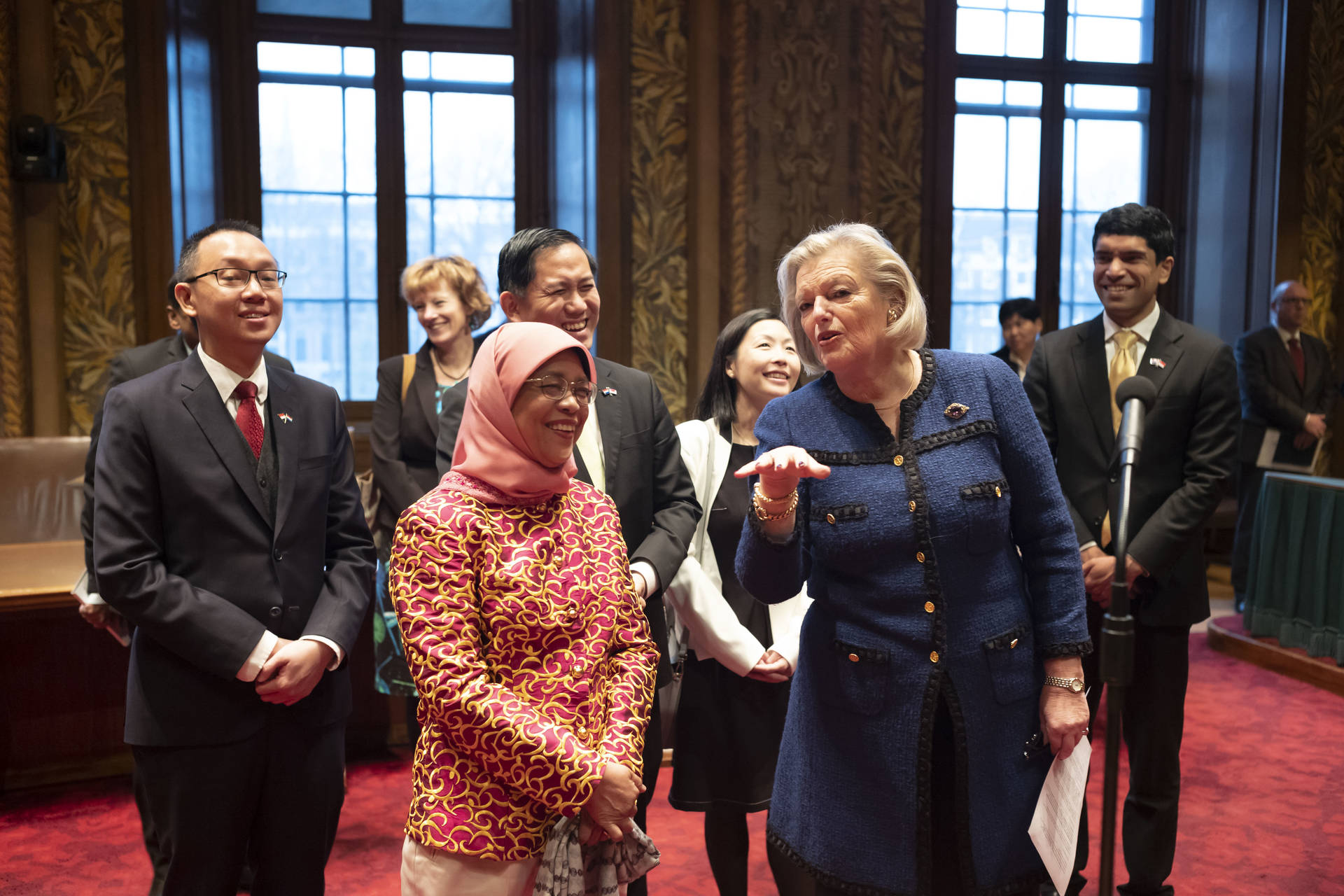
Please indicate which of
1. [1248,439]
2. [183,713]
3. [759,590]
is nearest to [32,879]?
Answer: [183,713]

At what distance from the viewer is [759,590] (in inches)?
71.4

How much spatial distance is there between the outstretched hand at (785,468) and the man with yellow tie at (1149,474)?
125 centimetres

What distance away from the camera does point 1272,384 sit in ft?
20.7

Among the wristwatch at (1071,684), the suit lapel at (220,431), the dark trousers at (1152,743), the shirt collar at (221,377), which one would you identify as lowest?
the dark trousers at (1152,743)

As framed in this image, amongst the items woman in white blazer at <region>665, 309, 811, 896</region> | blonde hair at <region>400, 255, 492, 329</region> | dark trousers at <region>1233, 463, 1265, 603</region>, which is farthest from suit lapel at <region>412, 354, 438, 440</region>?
dark trousers at <region>1233, 463, 1265, 603</region>

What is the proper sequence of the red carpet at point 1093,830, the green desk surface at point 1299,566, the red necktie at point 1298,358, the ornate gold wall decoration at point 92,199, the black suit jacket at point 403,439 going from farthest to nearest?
1. the red necktie at point 1298,358
2. the ornate gold wall decoration at point 92,199
3. the green desk surface at point 1299,566
4. the black suit jacket at point 403,439
5. the red carpet at point 1093,830

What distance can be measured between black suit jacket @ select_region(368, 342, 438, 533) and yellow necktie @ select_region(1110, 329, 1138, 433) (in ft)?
6.71

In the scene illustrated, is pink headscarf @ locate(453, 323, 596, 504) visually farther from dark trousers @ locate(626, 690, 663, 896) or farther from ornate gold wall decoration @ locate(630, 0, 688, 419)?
ornate gold wall decoration @ locate(630, 0, 688, 419)

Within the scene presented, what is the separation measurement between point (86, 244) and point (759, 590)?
4.75 metres

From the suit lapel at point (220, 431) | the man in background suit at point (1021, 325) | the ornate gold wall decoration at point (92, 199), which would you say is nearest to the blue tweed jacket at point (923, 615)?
the suit lapel at point (220, 431)

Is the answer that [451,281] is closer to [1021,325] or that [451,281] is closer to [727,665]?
[727,665]

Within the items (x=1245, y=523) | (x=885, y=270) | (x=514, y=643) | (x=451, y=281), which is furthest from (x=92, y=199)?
(x=1245, y=523)

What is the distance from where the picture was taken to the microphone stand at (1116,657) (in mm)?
1532

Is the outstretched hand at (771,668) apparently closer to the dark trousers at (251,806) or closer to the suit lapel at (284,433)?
the dark trousers at (251,806)
